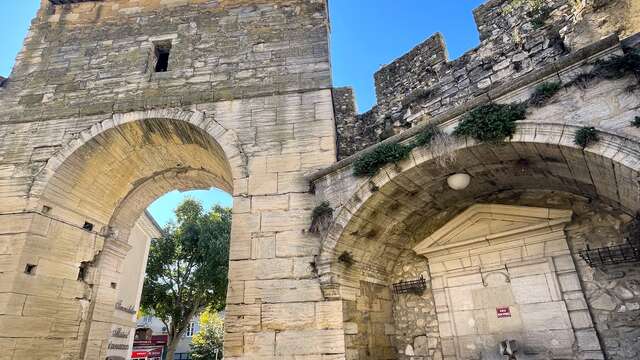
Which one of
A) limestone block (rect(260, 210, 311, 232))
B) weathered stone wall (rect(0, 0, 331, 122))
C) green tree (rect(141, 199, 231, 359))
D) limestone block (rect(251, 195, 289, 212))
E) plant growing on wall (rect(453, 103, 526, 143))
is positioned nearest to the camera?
plant growing on wall (rect(453, 103, 526, 143))

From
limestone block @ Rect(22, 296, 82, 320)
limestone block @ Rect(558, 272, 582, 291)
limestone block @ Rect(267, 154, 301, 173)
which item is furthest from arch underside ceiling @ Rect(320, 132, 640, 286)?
limestone block @ Rect(22, 296, 82, 320)

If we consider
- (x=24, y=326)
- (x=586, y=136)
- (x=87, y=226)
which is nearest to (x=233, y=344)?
(x=24, y=326)

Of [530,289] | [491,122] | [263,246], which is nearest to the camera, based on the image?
[491,122]

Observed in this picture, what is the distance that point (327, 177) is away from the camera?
4664 millimetres

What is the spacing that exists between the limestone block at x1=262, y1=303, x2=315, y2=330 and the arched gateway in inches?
0.9

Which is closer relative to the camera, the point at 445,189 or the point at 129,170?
the point at 445,189

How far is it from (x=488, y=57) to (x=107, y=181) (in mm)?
5954

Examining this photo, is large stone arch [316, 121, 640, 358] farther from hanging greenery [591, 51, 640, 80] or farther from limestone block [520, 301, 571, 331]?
hanging greenery [591, 51, 640, 80]

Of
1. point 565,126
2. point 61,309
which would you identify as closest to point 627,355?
point 565,126

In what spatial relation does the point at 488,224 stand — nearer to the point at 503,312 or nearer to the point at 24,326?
the point at 503,312

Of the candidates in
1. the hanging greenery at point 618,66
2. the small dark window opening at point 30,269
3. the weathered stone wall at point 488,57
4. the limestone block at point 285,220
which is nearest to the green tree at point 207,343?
the small dark window opening at point 30,269

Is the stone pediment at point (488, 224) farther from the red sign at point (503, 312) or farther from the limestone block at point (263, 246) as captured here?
the limestone block at point (263, 246)

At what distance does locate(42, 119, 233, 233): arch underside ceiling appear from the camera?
5.64 metres

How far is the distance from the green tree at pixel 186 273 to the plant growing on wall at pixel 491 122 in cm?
1310
